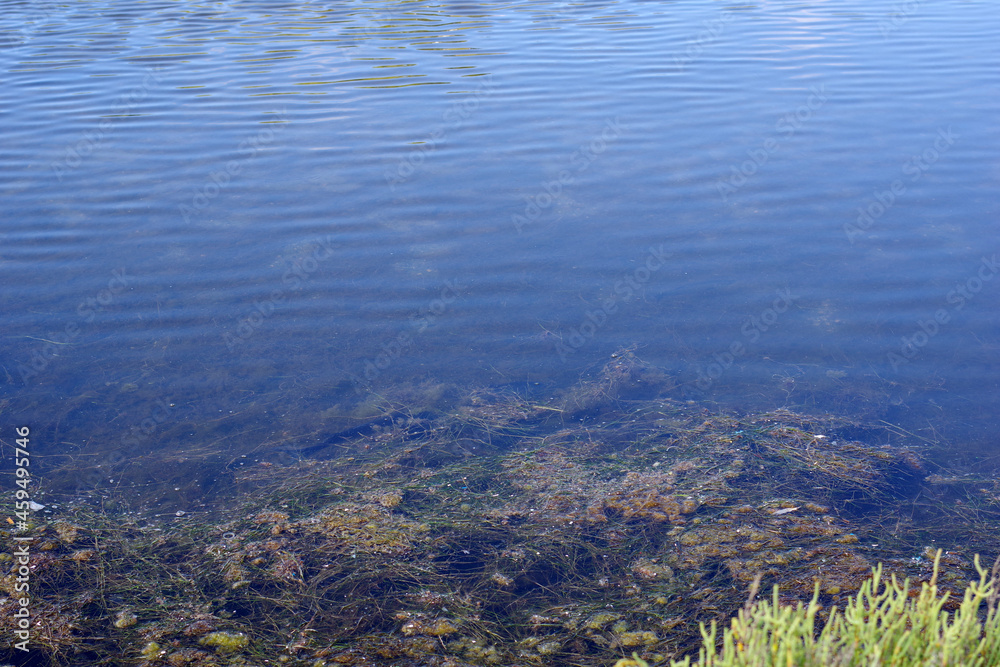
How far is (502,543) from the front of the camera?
423cm

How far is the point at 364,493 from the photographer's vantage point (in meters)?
4.57

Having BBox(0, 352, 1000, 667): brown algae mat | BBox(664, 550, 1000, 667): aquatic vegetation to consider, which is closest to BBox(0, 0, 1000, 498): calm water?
BBox(0, 352, 1000, 667): brown algae mat

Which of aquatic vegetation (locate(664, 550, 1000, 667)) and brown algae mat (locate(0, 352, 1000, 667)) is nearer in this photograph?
aquatic vegetation (locate(664, 550, 1000, 667))

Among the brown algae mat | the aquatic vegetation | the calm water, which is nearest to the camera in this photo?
the aquatic vegetation

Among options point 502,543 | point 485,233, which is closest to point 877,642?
point 502,543

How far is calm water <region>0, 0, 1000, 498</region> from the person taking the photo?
18.1ft

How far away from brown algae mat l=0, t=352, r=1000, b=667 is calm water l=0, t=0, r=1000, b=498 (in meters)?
0.47

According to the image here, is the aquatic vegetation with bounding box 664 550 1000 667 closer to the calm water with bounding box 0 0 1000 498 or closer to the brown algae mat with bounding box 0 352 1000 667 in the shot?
the brown algae mat with bounding box 0 352 1000 667

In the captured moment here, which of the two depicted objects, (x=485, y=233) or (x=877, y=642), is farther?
(x=485, y=233)

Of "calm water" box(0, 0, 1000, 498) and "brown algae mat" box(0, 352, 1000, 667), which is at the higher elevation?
"calm water" box(0, 0, 1000, 498)

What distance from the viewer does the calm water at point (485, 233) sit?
18.1 feet

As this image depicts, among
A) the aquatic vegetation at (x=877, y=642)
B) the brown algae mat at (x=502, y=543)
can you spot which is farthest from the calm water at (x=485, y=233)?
the aquatic vegetation at (x=877, y=642)

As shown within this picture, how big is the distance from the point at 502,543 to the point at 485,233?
393 cm

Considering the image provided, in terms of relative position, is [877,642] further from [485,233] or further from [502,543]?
[485,233]
